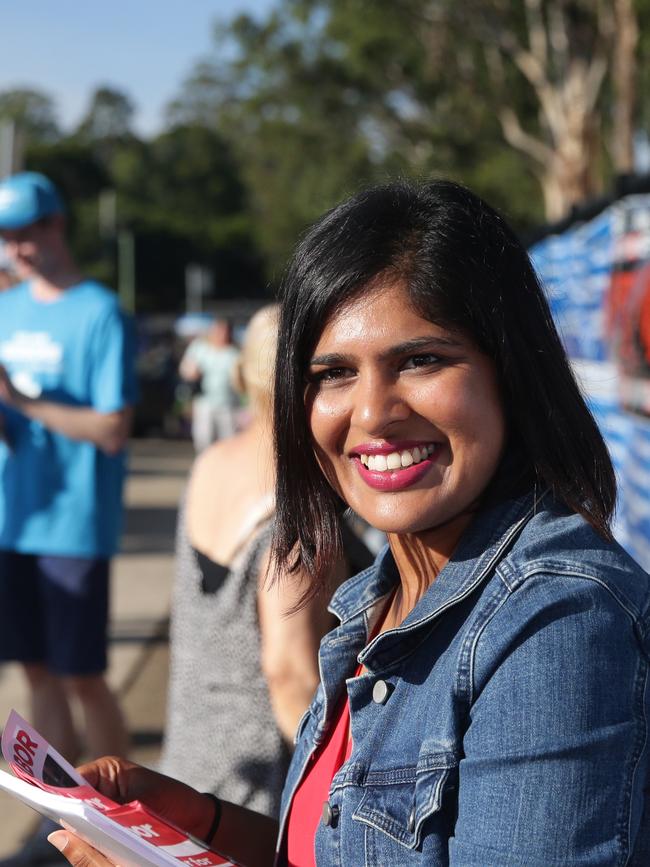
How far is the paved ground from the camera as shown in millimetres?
4550

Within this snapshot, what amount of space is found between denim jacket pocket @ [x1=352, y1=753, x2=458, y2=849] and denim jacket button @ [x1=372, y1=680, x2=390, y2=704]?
0.09 meters

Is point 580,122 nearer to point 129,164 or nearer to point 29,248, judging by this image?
point 29,248

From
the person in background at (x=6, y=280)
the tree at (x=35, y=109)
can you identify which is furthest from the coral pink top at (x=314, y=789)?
the tree at (x=35, y=109)

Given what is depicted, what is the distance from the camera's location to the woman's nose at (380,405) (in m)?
1.39

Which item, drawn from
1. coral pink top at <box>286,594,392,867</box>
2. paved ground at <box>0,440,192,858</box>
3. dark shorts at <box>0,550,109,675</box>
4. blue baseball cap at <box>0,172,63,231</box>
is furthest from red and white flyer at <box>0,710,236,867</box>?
blue baseball cap at <box>0,172,63,231</box>

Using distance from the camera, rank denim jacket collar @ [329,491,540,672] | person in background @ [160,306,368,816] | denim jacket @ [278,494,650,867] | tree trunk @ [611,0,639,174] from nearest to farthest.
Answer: denim jacket @ [278,494,650,867] < denim jacket collar @ [329,491,540,672] < person in background @ [160,306,368,816] < tree trunk @ [611,0,639,174]

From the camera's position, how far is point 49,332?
3.75 metres

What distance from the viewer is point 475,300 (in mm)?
1348

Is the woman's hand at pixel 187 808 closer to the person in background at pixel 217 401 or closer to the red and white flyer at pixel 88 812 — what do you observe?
the red and white flyer at pixel 88 812

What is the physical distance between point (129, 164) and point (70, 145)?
352 inches

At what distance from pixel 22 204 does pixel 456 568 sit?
9.23ft

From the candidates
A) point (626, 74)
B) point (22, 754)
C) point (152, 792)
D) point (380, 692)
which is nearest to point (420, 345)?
point (380, 692)

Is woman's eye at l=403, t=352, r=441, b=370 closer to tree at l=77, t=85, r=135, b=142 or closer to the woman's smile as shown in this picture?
Result: the woman's smile

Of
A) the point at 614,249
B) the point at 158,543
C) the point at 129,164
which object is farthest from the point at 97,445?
the point at 129,164
